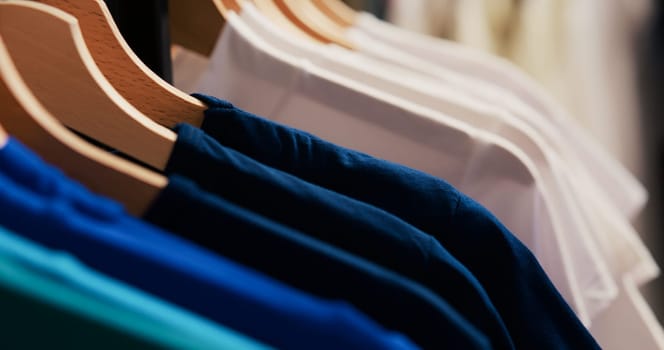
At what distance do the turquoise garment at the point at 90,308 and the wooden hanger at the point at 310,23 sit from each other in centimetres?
48

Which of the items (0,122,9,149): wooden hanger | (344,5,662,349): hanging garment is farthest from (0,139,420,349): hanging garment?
(344,5,662,349): hanging garment

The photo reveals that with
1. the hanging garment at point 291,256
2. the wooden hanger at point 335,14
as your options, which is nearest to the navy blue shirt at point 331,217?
the hanging garment at point 291,256

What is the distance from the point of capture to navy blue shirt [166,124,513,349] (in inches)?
16.6

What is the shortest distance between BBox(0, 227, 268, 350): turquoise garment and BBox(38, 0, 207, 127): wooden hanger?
22 centimetres

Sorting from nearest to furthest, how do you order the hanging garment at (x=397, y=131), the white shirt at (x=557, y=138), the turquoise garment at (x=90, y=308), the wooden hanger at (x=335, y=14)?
1. the turquoise garment at (x=90, y=308)
2. the hanging garment at (x=397, y=131)
3. the white shirt at (x=557, y=138)
4. the wooden hanger at (x=335, y=14)

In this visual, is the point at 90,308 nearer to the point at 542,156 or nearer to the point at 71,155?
the point at 71,155

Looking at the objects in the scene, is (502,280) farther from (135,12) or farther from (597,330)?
(135,12)

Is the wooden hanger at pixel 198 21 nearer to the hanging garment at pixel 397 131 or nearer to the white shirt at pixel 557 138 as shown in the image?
the hanging garment at pixel 397 131

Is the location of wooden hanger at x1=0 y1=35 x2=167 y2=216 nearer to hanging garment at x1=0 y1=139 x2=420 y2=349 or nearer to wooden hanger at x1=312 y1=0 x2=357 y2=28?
hanging garment at x1=0 y1=139 x2=420 y2=349

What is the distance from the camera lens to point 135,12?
664mm

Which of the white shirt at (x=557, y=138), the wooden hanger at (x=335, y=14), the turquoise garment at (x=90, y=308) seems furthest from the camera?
the wooden hanger at (x=335, y=14)

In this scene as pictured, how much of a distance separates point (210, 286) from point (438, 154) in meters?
0.30

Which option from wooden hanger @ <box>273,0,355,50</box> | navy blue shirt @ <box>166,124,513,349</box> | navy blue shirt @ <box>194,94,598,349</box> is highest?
wooden hanger @ <box>273,0,355,50</box>

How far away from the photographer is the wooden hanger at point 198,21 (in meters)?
0.66
